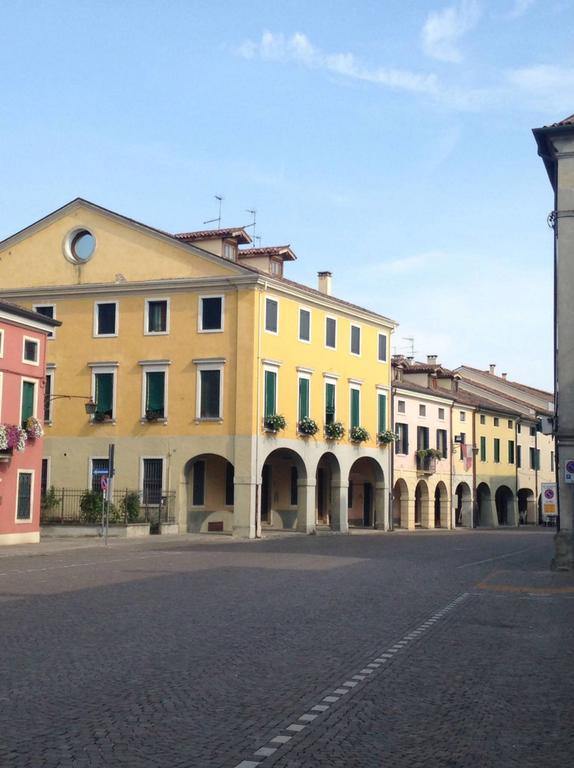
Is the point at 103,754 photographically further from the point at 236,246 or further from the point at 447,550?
the point at 236,246

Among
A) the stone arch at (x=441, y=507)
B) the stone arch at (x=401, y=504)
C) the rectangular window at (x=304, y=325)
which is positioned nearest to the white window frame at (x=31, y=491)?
the rectangular window at (x=304, y=325)

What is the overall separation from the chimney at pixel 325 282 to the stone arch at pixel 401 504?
42.2ft

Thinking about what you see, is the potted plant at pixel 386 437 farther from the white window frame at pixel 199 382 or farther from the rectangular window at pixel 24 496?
the rectangular window at pixel 24 496

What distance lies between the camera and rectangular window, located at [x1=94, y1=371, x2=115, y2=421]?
4447 cm

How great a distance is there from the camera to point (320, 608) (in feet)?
49.6

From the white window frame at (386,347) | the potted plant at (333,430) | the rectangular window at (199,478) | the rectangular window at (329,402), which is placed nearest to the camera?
the rectangular window at (199,478)

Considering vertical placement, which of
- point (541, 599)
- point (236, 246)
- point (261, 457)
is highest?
point (236, 246)

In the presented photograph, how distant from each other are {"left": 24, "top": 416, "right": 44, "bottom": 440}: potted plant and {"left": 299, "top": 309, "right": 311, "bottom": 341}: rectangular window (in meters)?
15.0

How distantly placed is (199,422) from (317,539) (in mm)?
6941

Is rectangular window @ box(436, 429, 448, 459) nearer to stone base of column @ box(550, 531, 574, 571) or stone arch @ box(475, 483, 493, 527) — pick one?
stone arch @ box(475, 483, 493, 527)

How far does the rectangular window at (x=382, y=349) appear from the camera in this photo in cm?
5212

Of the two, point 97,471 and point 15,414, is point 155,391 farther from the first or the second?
point 15,414

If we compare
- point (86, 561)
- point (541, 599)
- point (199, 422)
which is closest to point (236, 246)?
point (199, 422)

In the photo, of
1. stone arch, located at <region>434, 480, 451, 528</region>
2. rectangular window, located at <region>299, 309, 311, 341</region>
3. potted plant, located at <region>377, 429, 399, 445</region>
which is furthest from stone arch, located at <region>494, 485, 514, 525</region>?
rectangular window, located at <region>299, 309, 311, 341</region>
